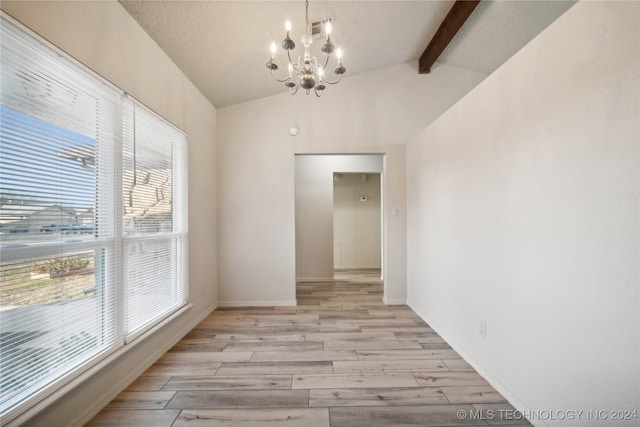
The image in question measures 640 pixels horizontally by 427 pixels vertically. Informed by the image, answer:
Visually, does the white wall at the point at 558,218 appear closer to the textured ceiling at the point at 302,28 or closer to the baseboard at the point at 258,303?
the textured ceiling at the point at 302,28

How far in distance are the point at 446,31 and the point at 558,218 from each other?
2.65 metres

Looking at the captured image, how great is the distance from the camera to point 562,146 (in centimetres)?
138

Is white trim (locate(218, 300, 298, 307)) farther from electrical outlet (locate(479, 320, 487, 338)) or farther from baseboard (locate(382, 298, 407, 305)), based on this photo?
electrical outlet (locate(479, 320, 487, 338))

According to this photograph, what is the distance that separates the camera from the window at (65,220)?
1230 mm

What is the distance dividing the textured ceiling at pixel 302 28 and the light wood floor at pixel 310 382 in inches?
114

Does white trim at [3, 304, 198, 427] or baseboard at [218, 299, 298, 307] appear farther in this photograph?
baseboard at [218, 299, 298, 307]

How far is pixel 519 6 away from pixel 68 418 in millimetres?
5038

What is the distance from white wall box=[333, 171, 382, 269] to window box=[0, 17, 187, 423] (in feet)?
14.1

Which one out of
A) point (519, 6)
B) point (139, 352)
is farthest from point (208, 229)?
point (519, 6)

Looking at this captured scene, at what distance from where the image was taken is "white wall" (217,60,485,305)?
371cm

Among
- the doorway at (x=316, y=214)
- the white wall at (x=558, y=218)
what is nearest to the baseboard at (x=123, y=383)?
the doorway at (x=316, y=214)

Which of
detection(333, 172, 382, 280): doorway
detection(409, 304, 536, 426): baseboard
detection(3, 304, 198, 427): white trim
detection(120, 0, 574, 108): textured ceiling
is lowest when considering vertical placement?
detection(409, 304, 536, 426): baseboard

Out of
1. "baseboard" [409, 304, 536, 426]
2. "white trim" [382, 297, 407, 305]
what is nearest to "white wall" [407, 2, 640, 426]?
"baseboard" [409, 304, 536, 426]

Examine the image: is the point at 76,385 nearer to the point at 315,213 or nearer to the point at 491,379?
the point at 491,379
